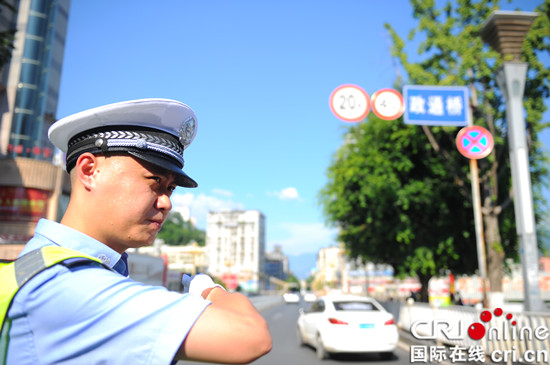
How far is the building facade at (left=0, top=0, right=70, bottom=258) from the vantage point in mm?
31875

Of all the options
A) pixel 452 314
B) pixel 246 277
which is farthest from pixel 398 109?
pixel 246 277

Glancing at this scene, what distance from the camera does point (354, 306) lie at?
34.8 feet

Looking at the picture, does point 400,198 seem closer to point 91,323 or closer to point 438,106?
point 438,106

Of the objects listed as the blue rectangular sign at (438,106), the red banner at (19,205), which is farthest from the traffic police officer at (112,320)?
the red banner at (19,205)

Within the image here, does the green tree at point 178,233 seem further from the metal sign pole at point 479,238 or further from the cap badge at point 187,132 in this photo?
the cap badge at point 187,132

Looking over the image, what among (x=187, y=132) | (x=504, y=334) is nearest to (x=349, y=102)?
(x=504, y=334)

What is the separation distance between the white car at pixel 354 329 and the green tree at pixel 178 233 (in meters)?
121

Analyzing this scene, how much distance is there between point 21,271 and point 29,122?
152 ft

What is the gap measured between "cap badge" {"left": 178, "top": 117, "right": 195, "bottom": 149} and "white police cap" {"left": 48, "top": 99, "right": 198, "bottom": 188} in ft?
0.14

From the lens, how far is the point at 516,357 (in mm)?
7723

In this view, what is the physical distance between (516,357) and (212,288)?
832 centimetres

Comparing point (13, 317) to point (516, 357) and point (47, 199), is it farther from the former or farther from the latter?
point (47, 199)

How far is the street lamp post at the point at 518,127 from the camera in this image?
34.2 feet

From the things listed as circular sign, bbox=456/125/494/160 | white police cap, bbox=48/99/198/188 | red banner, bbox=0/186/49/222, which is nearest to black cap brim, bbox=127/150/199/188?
white police cap, bbox=48/99/198/188
